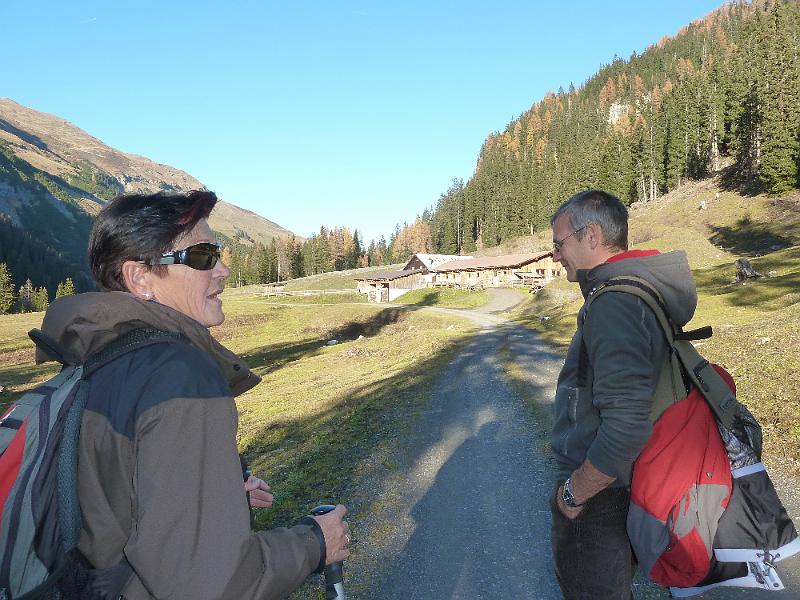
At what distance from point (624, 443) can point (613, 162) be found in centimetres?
9696

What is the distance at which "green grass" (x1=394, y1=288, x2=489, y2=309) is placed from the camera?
60500 mm

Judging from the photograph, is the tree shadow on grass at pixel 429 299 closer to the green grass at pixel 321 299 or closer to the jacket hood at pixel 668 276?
the green grass at pixel 321 299

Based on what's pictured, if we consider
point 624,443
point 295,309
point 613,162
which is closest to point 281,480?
point 624,443

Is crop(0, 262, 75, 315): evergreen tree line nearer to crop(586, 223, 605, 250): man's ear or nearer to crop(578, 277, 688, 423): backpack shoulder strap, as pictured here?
crop(586, 223, 605, 250): man's ear

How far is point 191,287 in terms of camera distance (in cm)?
221

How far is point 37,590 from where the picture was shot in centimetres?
146

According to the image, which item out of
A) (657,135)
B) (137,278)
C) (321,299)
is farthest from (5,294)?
(657,135)

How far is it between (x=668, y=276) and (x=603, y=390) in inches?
32.5

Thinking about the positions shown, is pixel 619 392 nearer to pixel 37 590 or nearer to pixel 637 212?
pixel 37 590

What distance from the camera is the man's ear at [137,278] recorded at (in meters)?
2.10

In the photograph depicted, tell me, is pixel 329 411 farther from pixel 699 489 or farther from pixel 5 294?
pixel 5 294

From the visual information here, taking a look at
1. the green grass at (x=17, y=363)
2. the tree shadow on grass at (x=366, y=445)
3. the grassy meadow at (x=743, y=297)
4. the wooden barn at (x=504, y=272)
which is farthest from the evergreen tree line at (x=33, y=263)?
the tree shadow on grass at (x=366, y=445)

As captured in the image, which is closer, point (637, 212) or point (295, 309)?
point (295, 309)

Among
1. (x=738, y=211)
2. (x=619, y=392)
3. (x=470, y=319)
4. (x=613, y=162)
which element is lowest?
(x=470, y=319)
